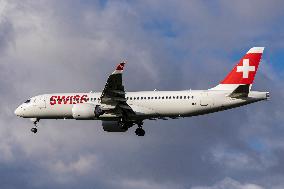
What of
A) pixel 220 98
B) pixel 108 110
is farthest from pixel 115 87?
pixel 220 98

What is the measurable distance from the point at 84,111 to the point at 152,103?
6.80 metres

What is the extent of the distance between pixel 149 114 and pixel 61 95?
433 inches

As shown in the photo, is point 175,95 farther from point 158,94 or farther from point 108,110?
point 108,110

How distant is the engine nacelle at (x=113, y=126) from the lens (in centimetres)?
7538

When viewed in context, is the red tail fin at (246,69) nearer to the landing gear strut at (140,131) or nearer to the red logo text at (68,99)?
the landing gear strut at (140,131)

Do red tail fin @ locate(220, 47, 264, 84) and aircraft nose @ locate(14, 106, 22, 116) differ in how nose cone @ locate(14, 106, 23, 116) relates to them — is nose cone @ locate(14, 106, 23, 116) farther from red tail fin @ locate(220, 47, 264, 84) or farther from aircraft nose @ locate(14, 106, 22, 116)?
red tail fin @ locate(220, 47, 264, 84)

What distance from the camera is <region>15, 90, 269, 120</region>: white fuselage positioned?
222ft

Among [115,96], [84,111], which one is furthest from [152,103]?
[84,111]

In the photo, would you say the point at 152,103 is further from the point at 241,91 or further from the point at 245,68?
the point at 245,68

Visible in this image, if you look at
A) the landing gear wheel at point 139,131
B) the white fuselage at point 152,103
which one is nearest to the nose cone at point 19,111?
the white fuselage at point 152,103

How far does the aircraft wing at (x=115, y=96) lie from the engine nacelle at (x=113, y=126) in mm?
3951

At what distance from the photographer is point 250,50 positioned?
2766 inches

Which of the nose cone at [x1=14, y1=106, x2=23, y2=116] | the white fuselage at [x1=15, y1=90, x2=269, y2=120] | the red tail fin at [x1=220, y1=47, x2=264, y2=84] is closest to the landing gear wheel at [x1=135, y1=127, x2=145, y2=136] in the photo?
the white fuselage at [x1=15, y1=90, x2=269, y2=120]

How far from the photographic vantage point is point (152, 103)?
70500mm
